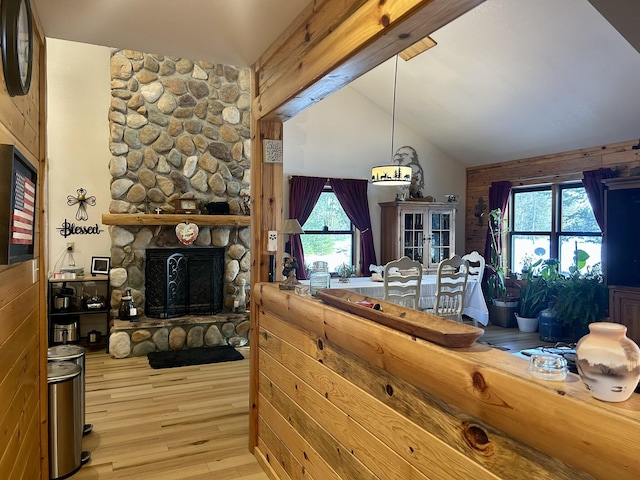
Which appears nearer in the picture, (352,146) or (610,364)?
(610,364)

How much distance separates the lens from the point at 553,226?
6805 millimetres

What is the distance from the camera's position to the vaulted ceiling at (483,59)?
8.12ft

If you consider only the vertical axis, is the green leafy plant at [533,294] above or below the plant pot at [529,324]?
above

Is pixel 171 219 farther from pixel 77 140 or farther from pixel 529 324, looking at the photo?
pixel 529 324

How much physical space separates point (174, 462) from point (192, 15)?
8.73 feet

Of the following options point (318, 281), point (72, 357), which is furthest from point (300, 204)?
point (318, 281)

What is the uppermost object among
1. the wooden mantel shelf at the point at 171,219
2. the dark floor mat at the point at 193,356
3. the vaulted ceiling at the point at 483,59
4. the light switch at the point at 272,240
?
the vaulted ceiling at the point at 483,59

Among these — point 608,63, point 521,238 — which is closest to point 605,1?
point 608,63

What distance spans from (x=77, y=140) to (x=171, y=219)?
1.56m

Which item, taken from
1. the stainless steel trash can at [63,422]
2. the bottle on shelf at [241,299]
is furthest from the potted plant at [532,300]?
the stainless steel trash can at [63,422]

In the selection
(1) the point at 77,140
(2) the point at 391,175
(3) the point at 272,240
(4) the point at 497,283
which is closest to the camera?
(3) the point at 272,240

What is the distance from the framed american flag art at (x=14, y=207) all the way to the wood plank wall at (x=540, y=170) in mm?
6308

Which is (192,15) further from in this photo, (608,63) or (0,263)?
(608,63)

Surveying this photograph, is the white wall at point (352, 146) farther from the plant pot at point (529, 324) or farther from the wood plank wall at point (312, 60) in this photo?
the wood plank wall at point (312, 60)
